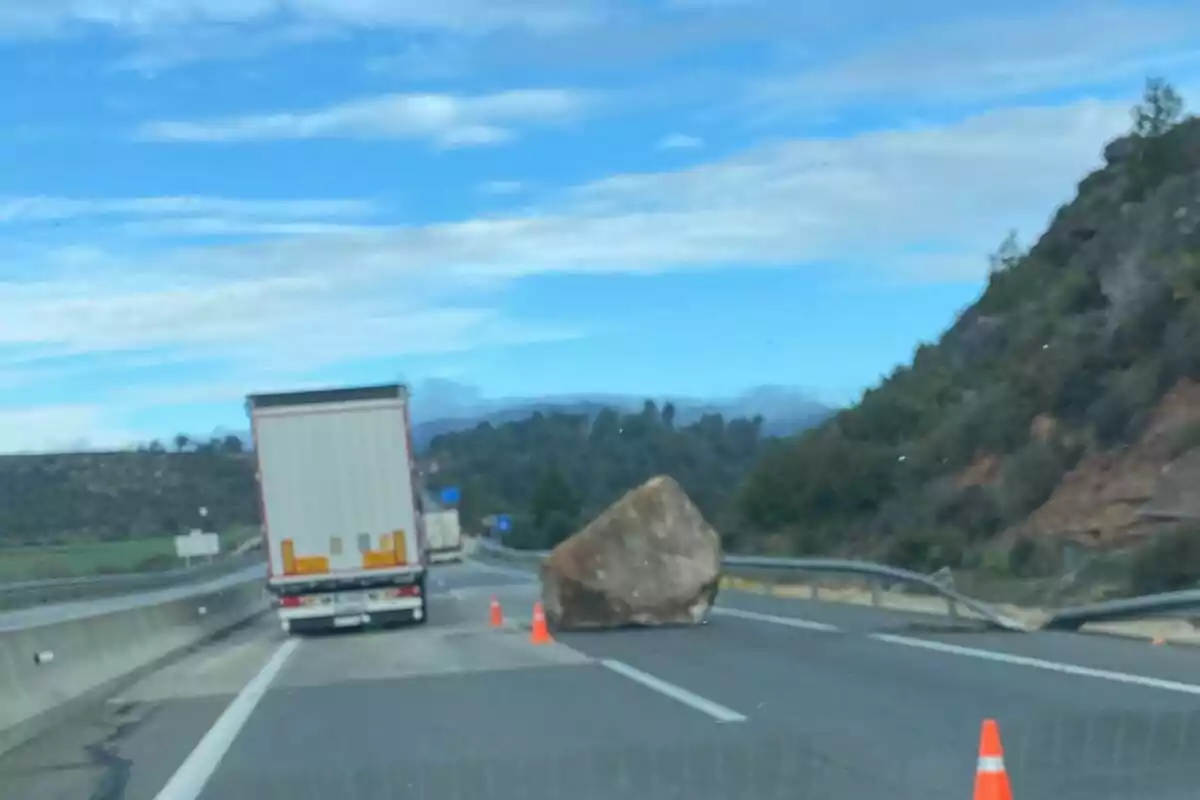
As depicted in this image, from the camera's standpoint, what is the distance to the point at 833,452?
51.4 meters

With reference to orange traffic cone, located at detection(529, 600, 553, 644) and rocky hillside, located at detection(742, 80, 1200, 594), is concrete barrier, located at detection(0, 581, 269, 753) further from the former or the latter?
rocky hillside, located at detection(742, 80, 1200, 594)

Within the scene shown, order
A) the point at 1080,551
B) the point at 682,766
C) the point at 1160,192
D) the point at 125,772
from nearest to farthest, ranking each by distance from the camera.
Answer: the point at 682,766 < the point at 125,772 < the point at 1080,551 < the point at 1160,192

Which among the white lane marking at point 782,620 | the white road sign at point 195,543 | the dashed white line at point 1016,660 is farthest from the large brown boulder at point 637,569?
the white road sign at point 195,543

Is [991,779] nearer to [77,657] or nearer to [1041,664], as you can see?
[1041,664]

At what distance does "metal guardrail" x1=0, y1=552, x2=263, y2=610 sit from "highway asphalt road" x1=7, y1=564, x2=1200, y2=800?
114ft

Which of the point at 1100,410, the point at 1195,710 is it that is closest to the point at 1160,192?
the point at 1100,410

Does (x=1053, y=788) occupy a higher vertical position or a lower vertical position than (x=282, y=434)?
lower

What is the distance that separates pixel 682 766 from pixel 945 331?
60.3 metres

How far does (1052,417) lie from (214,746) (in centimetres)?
2870

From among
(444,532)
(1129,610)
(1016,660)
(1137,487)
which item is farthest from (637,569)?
(444,532)

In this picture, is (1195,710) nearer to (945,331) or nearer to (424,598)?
(424,598)

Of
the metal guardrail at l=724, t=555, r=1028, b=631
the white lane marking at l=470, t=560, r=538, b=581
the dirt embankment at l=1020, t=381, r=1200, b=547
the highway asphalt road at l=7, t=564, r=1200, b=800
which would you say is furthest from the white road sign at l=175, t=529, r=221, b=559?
the highway asphalt road at l=7, t=564, r=1200, b=800

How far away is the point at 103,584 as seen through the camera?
6091 cm

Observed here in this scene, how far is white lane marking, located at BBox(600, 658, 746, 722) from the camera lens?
1409 centimetres
